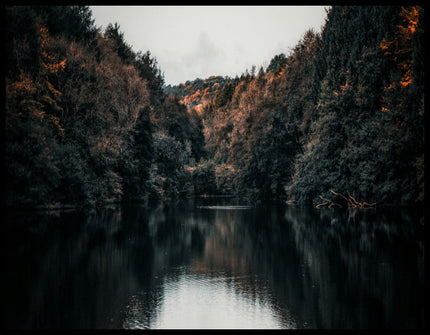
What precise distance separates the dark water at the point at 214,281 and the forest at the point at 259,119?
969cm

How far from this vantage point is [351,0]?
4372 cm

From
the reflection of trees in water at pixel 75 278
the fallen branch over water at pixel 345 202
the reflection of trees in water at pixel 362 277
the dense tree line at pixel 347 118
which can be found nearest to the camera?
the reflection of trees in water at pixel 75 278

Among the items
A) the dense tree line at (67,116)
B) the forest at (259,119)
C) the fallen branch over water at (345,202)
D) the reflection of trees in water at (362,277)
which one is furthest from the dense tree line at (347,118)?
the dense tree line at (67,116)

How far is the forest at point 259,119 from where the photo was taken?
95.5 ft

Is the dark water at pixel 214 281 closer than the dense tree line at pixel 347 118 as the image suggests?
Yes

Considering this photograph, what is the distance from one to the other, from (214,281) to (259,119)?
170 ft

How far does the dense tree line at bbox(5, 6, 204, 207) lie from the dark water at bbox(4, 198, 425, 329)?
9.08 m

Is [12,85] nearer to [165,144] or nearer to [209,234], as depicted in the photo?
[209,234]

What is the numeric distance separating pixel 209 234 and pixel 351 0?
102ft

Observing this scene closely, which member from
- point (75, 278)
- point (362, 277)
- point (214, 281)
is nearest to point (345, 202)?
point (362, 277)

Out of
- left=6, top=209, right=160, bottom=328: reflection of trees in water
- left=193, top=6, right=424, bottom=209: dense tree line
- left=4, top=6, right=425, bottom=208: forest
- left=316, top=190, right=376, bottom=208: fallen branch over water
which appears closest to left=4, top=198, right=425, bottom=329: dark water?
left=6, top=209, right=160, bottom=328: reflection of trees in water

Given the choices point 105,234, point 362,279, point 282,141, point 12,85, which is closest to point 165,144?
point 282,141

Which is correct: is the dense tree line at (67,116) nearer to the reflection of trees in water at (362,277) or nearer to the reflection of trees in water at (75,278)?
the reflection of trees in water at (75,278)

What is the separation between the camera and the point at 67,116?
131ft
